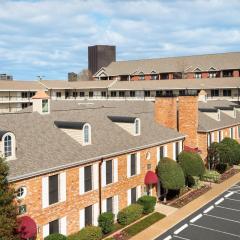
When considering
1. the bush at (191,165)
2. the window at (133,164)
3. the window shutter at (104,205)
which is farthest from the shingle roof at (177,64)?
the window shutter at (104,205)

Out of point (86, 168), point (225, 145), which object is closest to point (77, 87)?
point (225, 145)

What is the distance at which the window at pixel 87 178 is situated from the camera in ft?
87.0

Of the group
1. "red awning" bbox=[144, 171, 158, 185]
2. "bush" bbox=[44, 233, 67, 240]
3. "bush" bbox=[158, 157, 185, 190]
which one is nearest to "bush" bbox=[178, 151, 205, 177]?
"bush" bbox=[158, 157, 185, 190]

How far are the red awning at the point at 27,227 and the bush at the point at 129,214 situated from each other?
28.3ft

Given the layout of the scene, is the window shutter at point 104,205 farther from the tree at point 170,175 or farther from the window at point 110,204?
the tree at point 170,175

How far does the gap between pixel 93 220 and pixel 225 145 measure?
22660 millimetres

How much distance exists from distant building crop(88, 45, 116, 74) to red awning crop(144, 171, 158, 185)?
10221cm

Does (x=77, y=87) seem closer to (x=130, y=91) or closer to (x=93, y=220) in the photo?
(x=130, y=91)

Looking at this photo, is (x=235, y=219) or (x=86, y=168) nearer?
(x=86, y=168)

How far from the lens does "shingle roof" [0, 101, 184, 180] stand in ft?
76.5

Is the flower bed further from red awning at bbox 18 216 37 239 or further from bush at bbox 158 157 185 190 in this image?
red awning at bbox 18 216 37 239

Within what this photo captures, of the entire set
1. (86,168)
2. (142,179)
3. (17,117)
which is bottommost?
(142,179)

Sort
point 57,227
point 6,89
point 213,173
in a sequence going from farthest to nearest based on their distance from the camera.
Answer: point 6,89 → point 213,173 → point 57,227

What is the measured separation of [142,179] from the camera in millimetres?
32531
